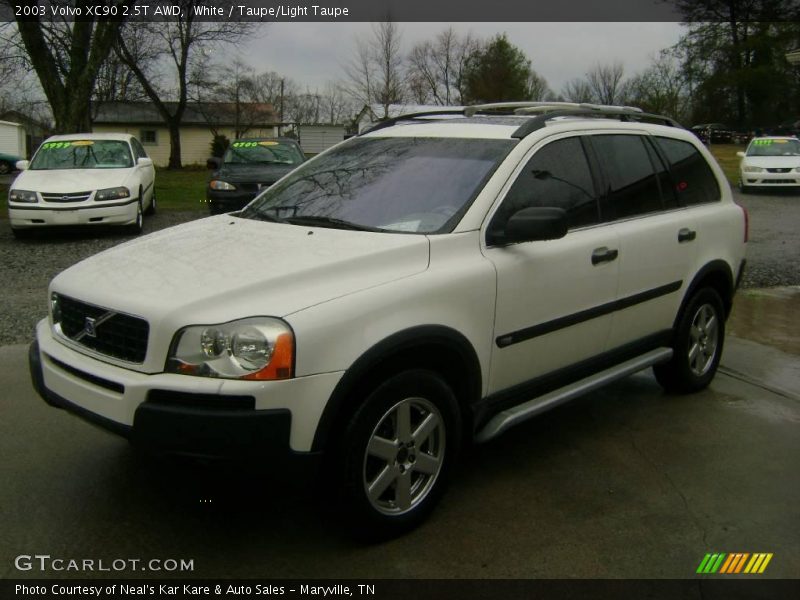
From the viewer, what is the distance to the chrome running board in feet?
12.4

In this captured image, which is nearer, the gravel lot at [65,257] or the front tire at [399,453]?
the front tire at [399,453]

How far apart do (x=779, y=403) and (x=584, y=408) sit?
50.3 inches

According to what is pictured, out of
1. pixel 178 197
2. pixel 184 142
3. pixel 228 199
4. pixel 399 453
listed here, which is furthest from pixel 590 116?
pixel 184 142

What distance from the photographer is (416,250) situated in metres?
3.49

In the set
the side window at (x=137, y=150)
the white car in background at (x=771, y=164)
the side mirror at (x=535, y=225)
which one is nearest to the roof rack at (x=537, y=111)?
the side mirror at (x=535, y=225)

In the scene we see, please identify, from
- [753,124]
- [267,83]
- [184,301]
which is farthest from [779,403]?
[267,83]

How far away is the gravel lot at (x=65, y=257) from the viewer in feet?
25.1

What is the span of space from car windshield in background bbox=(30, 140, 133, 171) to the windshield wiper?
10.2 meters

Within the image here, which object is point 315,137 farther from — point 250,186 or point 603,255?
point 603,255

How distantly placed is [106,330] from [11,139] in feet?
161

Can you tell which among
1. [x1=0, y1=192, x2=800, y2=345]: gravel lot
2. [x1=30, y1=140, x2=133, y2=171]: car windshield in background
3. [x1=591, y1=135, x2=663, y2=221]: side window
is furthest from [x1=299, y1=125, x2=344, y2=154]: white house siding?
[x1=591, y1=135, x2=663, y2=221]: side window

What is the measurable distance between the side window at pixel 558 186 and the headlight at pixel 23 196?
10.2 metres

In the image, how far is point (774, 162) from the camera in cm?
2105

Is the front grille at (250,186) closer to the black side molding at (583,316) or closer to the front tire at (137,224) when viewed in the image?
the front tire at (137,224)
